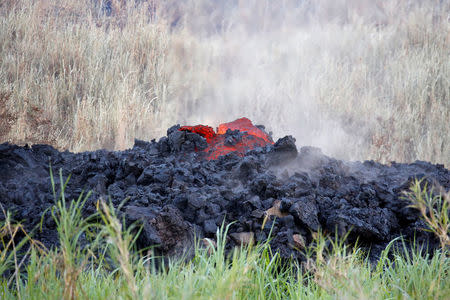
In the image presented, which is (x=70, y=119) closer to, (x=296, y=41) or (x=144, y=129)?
(x=144, y=129)

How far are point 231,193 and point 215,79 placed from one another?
21.5 feet

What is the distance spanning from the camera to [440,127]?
23.3ft

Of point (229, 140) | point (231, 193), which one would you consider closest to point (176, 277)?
point (231, 193)

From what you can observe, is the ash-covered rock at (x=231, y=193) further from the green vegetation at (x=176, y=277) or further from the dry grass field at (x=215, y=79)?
the dry grass field at (x=215, y=79)

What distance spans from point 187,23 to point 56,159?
851 centimetres

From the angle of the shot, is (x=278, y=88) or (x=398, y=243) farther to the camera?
(x=278, y=88)

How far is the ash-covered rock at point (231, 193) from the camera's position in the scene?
273 cm

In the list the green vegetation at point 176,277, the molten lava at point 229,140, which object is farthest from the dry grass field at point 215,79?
the green vegetation at point 176,277

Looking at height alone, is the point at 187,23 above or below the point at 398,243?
above

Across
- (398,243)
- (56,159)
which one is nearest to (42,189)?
(56,159)

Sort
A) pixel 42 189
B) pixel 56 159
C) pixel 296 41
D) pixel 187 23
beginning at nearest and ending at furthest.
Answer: pixel 42 189, pixel 56 159, pixel 296 41, pixel 187 23

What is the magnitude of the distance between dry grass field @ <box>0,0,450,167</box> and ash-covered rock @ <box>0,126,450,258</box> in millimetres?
2520

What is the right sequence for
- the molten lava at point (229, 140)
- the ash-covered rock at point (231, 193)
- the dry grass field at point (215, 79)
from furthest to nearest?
the dry grass field at point (215, 79) → the molten lava at point (229, 140) → the ash-covered rock at point (231, 193)

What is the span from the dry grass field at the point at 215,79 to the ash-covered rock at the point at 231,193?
2.52 metres
